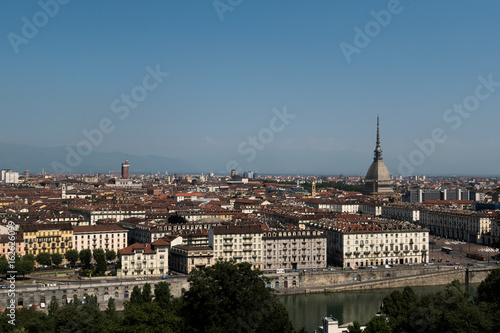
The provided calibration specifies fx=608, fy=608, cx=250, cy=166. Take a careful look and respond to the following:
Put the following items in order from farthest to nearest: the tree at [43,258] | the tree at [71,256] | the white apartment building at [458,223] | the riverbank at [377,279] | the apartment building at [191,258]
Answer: the white apartment building at [458,223]
the tree at [71,256]
the tree at [43,258]
the apartment building at [191,258]
the riverbank at [377,279]

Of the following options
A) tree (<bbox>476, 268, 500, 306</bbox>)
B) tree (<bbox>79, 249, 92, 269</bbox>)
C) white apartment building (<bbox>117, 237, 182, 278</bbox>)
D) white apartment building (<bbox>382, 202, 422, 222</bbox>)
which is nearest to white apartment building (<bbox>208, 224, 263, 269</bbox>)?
white apartment building (<bbox>117, 237, 182, 278</bbox>)

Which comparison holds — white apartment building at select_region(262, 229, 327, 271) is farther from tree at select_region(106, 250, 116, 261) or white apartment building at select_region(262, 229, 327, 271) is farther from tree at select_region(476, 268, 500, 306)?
tree at select_region(476, 268, 500, 306)

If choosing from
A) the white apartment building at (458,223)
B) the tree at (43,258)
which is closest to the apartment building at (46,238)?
the tree at (43,258)

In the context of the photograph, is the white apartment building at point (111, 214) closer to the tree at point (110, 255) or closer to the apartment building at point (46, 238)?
the apartment building at point (46, 238)

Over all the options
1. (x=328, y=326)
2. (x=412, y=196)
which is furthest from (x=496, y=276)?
(x=412, y=196)

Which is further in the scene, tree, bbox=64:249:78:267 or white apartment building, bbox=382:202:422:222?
white apartment building, bbox=382:202:422:222

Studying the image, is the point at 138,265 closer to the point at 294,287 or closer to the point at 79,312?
the point at 294,287

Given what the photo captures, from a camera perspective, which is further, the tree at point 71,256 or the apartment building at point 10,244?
the tree at point 71,256
